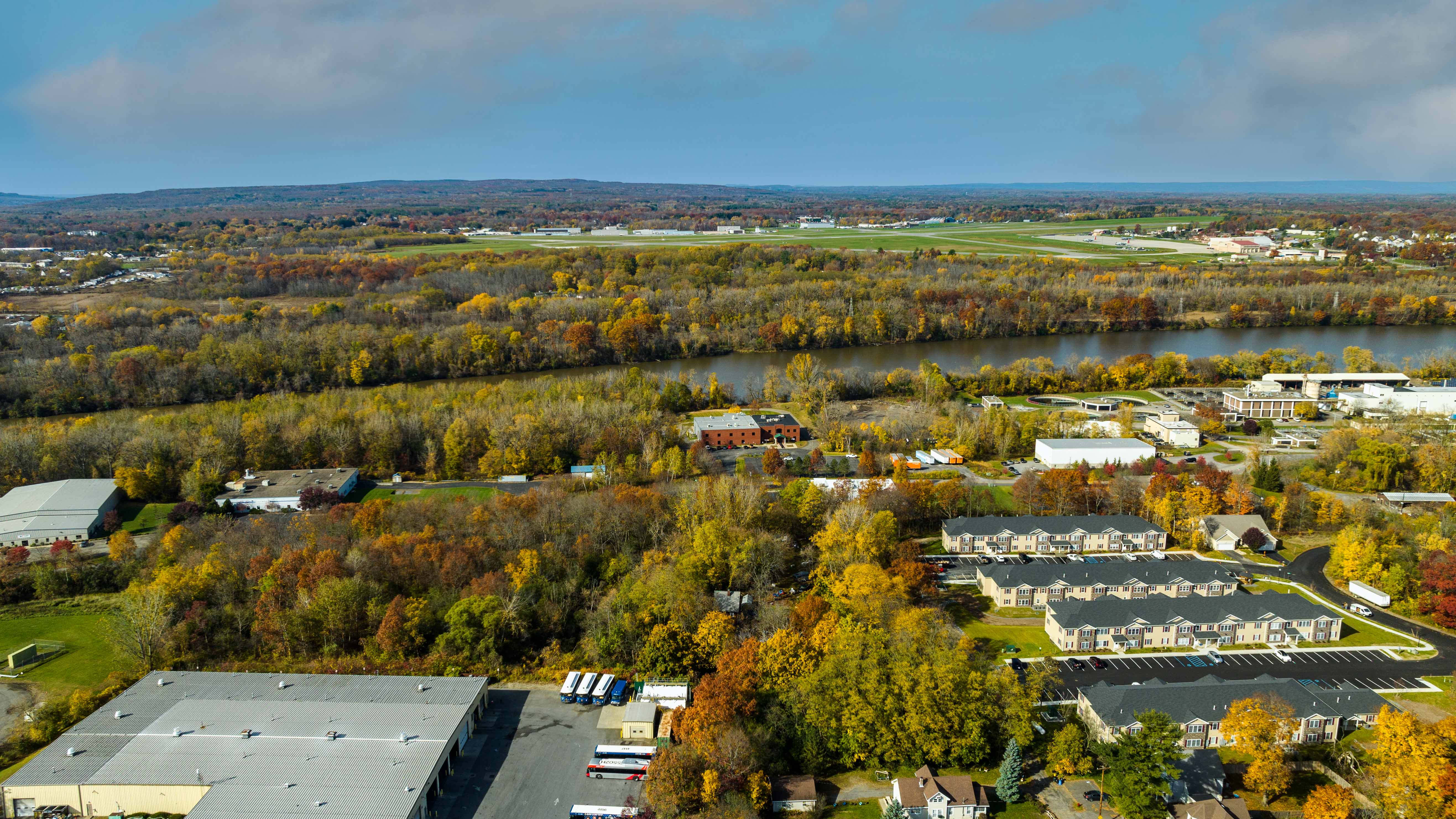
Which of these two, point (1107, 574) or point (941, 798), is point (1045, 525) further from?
point (941, 798)

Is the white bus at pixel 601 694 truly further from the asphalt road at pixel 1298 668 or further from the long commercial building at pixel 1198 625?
the long commercial building at pixel 1198 625

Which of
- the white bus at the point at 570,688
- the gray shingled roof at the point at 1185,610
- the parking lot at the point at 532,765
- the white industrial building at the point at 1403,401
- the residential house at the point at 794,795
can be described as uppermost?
the white industrial building at the point at 1403,401

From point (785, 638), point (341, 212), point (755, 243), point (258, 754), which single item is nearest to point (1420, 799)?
point (785, 638)

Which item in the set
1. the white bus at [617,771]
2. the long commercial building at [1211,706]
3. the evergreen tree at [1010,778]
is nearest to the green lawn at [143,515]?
the white bus at [617,771]

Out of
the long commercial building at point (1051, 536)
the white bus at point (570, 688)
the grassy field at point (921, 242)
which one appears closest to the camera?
the white bus at point (570, 688)

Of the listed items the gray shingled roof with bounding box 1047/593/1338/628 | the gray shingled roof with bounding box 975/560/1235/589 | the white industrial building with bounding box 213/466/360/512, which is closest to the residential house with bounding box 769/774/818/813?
the gray shingled roof with bounding box 1047/593/1338/628

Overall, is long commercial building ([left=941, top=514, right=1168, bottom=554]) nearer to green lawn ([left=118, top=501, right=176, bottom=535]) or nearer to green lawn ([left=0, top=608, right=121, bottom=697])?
green lawn ([left=0, top=608, right=121, bottom=697])
